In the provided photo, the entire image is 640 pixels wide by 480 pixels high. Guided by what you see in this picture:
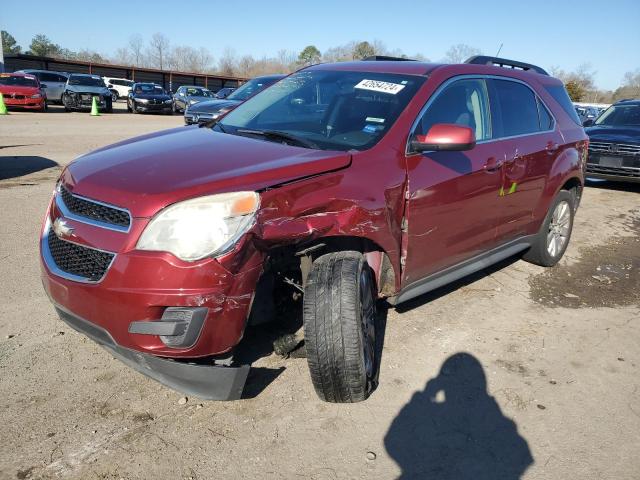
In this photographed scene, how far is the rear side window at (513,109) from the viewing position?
4035 millimetres

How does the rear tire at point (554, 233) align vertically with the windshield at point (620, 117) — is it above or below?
below

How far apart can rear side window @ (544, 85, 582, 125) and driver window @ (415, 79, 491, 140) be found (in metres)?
1.37

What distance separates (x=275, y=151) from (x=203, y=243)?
82 cm

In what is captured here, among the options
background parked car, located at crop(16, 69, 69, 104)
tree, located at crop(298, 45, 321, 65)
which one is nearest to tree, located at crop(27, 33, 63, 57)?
tree, located at crop(298, 45, 321, 65)

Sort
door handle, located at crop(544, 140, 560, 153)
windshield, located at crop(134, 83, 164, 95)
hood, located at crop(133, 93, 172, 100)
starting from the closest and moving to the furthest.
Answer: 1. door handle, located at crop(544, 140, 560, 153)
2. hood, located at crop(133, 93, 172, 100)
3. windshield, located at crop(134, 83, 164, 95)

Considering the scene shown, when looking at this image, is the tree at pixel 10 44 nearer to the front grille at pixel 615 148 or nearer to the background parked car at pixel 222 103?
the background parked car at pixel 222 103

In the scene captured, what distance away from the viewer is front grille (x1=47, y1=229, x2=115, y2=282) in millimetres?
2361

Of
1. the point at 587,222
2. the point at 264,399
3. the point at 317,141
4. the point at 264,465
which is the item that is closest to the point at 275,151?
the point at 317,141

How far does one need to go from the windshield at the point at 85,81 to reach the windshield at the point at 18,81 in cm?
196

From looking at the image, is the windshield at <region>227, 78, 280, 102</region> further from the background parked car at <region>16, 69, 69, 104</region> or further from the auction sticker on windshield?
the background parked car at <region>16, 69, 69, 104</region>

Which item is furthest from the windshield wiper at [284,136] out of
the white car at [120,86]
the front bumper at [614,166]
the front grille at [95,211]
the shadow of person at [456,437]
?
the white car at [120,86]

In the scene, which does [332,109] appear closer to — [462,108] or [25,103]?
[462,108]

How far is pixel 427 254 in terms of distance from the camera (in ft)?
11.1

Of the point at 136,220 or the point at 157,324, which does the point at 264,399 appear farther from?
the point at 136,220
